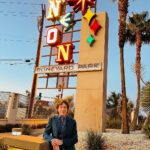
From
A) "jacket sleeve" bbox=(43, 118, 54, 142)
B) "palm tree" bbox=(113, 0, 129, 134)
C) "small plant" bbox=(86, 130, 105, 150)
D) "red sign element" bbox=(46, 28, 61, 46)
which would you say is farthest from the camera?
"red sign element" bbox=(46, 28, 61, 46)

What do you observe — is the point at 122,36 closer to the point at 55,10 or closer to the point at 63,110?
the point at 55,10

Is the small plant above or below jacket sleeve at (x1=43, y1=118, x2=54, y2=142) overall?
below

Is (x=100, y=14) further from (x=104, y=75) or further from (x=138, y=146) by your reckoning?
(x=138, y=146)

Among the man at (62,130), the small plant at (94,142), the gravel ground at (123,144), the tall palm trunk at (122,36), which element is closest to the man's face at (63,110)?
the man at (62,130)

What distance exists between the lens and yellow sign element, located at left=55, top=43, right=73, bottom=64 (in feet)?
63.7

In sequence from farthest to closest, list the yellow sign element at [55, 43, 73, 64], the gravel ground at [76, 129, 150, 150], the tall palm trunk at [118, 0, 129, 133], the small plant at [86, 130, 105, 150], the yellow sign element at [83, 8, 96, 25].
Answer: the yellow sign element at [55, 43, 73, 64] → the yellow sign element at [83, 8, 96, 25] → the tall palm trunk at [118, 0, 129, 133] → the gravel ground at [76, 129, 150, 150] → the small plant at [86, 130, 105, 150]

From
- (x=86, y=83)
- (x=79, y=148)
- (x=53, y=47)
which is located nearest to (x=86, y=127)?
(x=86, y=83)

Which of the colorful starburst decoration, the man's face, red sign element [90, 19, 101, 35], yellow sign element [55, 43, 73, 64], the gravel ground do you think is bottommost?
the gravel ground

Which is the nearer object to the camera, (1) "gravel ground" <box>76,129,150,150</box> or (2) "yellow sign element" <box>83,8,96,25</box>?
(1) "gravel ground" <box>76,129,150,150</box>

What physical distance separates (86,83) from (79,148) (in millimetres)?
5562

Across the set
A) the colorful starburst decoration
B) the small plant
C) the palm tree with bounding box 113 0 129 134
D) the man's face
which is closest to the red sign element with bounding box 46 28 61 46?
the colorful starburst decoration

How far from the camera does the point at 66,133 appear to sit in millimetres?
3877

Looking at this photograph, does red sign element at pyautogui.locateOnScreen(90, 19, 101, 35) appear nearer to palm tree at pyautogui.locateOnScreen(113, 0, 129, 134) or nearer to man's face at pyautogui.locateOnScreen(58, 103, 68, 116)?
palm tree at pyautogui.locateOnScreen(113, 0, 129, 134)

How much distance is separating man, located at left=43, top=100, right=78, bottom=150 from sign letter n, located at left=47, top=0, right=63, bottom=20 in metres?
19.2
